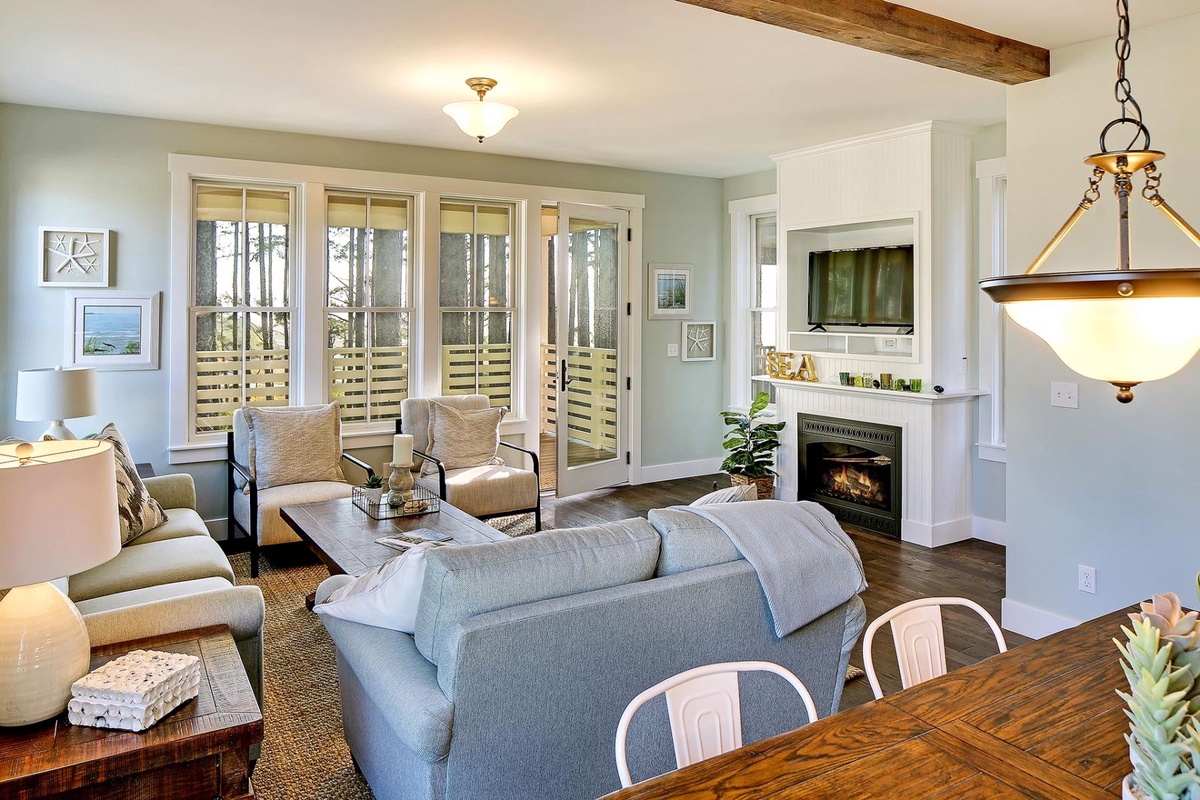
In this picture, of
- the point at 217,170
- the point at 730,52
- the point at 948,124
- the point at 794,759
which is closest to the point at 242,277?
the point at 217,170

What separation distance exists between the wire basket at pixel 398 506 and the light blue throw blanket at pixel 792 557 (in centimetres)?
216

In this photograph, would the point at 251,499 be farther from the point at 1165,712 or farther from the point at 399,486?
the point at 1165,712

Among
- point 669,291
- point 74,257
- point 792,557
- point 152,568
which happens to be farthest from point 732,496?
point 669,291

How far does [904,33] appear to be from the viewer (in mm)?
3113

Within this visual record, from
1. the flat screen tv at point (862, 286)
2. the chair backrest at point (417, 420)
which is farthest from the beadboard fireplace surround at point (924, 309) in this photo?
the chair backrest at point (417, 420)

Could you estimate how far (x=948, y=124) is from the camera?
5.17m

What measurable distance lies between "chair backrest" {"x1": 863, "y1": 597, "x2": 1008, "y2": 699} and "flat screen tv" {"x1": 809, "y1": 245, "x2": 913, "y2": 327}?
3868mm

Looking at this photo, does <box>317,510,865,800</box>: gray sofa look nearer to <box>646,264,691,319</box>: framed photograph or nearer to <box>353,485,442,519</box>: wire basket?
<box>353,485,442,519</box>: wire basket

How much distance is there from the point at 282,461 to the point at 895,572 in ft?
12.0

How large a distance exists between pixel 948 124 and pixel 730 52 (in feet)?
6.94

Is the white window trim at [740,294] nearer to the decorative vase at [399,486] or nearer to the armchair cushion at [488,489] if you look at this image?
the armchair cushion at [488,489]

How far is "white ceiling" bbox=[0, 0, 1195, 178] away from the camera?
3.28 m

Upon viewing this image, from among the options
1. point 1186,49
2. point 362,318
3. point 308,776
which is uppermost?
point 1186,49

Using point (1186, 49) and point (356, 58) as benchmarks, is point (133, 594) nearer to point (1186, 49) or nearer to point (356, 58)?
point (356, 58)
